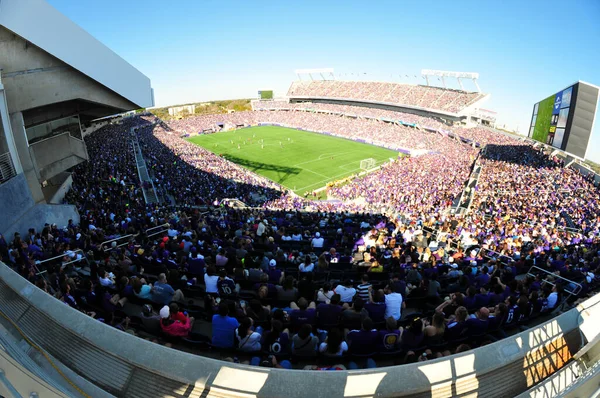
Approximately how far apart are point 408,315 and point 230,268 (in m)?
4.03

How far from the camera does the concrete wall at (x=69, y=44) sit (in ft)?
36.1

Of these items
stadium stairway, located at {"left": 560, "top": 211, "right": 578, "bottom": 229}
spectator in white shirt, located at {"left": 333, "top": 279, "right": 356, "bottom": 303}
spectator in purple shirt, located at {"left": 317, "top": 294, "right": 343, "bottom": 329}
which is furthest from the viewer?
stadium stairway, located at {"left": 560, "top": 211, "right": 578, "bottom": 229}

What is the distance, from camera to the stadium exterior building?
35.4 feet

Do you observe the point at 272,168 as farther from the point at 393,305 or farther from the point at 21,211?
the point at 393,305

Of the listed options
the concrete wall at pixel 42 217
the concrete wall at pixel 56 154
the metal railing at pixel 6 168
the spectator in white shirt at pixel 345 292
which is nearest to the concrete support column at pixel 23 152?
the concrete wall at pixel 42 217

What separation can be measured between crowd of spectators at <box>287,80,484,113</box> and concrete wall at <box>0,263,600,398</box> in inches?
2645

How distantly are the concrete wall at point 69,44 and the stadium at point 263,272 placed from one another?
73mm

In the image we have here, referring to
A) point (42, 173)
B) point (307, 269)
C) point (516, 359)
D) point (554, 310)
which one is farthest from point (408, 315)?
point (42, 173)

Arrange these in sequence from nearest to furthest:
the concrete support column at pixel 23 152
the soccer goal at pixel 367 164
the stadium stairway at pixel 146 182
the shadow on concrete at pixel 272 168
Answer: the concrete support column at pixel 23 152 → the stadium stairway at pixel 146 182 → the shadow on concrete at pixel 272 168 → the soccer goal at pixel 367 164

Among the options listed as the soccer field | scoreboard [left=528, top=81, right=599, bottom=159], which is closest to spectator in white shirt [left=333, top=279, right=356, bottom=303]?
the soccer field

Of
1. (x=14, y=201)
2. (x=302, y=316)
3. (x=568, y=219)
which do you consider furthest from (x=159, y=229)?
(x=568, y=219)

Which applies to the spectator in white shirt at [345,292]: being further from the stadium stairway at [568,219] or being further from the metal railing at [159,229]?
the stadium stairway at [568,219]

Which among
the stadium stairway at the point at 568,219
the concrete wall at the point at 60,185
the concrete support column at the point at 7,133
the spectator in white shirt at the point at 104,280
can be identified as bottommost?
the stadium stairway at the point at 568,219

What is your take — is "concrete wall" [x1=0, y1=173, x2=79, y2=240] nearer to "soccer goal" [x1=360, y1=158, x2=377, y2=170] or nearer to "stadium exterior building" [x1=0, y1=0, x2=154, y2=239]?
"stadium exterior building" [x1=0, y1=0, x2=154, y2=239]
